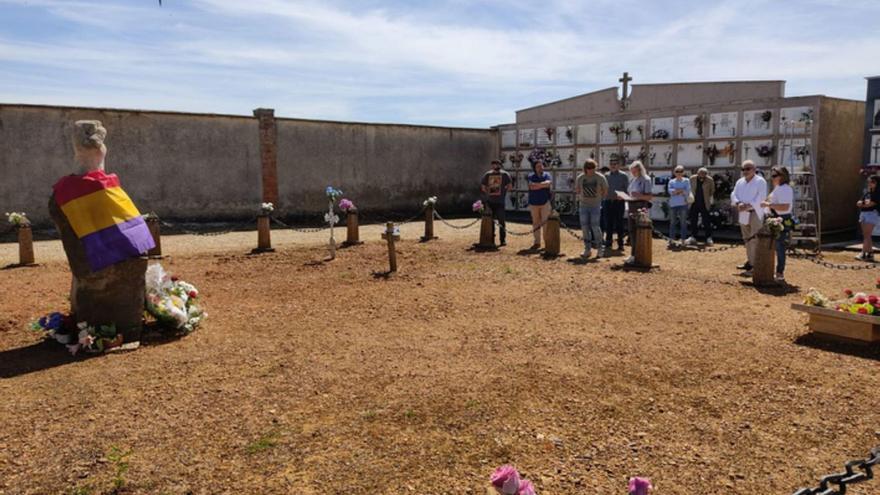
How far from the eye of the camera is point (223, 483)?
321 cm

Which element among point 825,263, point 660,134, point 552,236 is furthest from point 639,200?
point 660,134

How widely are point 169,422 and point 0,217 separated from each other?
1309 cm

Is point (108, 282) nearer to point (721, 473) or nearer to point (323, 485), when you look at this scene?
point (323, 485)

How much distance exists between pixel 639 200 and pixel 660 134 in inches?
228

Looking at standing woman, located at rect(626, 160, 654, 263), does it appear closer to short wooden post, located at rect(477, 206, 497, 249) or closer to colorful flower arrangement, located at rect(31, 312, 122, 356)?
short wooden post, located at rect(477, 206, 497, 249)

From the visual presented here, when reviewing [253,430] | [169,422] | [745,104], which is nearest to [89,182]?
[169,422]

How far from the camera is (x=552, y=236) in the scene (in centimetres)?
1076

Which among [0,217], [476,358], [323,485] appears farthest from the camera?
[0,217]

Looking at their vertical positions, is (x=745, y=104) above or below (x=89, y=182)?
above

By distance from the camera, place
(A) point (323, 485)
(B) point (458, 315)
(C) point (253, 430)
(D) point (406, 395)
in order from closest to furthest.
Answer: (A) point (323, 485), (C) point (253, 430), (D) point (406, 395), (B) point (458, 315)

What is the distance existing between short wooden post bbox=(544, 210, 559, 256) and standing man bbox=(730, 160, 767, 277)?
9.30 ft

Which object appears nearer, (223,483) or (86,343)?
(223,483)

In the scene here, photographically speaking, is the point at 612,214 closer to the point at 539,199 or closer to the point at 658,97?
the point at 539,199

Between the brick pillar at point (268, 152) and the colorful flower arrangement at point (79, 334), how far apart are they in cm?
1196
